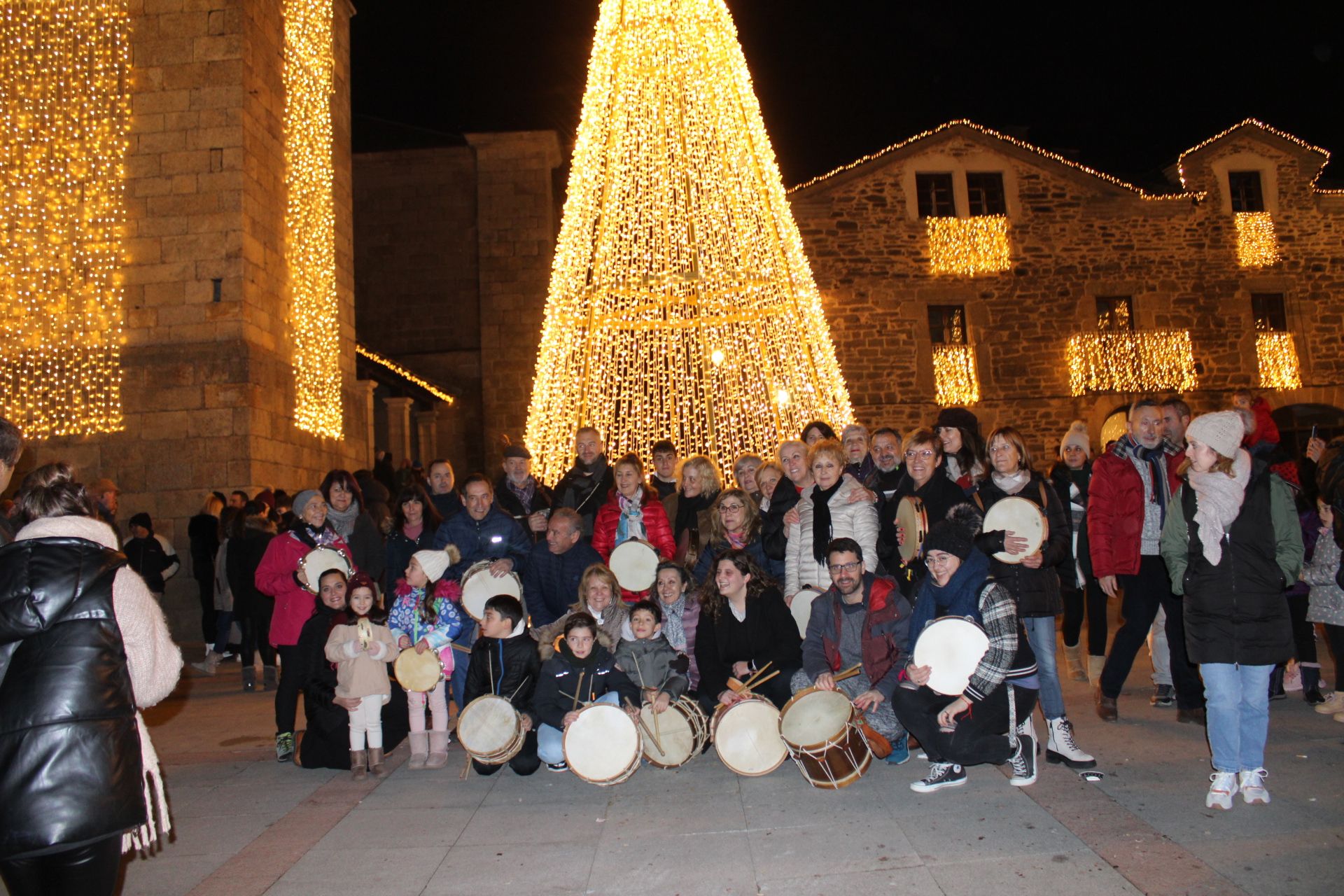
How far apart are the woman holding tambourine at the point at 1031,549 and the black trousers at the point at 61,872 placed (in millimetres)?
3485

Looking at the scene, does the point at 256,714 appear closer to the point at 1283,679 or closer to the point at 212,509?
the point at 212,509

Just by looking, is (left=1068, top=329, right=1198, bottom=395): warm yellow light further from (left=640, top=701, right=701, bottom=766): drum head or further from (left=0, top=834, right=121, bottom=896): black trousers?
(left=0, top=834, right=121, bottom=896): black trousers

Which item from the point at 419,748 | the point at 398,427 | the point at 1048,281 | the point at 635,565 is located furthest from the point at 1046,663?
the point at 1048,281

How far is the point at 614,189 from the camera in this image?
8.42 m

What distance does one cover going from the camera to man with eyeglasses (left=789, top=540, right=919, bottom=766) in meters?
4.88

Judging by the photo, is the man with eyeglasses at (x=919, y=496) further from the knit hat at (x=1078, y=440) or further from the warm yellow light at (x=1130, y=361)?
the warm yellow light at (x=1130, y=361)

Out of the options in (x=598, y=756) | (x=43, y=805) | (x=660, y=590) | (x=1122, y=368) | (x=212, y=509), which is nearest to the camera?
(x=43, y=805)

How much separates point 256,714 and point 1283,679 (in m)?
6.57

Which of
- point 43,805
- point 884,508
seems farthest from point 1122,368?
point 43,805

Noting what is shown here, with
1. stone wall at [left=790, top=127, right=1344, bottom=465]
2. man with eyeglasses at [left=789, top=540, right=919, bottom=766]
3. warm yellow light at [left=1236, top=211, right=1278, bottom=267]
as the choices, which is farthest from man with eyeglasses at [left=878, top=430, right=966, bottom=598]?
warm yellow light at [left=1236, top=211, right=1278, bottom=267]

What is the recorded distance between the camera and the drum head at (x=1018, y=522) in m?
4.54

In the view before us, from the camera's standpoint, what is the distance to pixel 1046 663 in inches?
191

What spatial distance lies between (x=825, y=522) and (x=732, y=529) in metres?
0.59

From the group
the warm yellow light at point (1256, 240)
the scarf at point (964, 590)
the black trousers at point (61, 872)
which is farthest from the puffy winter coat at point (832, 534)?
the warm yellow light at point (1256, 240)
